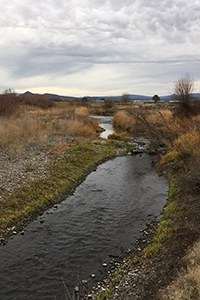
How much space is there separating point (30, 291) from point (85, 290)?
4.88 feet

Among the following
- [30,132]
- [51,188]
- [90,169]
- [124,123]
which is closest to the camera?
[51,188]

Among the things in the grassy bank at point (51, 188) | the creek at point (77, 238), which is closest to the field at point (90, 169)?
the grassy bank at point (51, 188)

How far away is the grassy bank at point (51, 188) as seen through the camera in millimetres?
14520

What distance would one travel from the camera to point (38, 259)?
37.3 feet

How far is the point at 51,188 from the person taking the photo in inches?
718

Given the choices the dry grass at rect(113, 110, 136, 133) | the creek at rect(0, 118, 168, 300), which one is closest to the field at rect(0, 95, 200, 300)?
the creek at rect(0, 118, 168, 300)

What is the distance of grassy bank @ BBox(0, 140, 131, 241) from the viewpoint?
572 inches

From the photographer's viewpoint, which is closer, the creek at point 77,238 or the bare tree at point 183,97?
the creek at point 77,238

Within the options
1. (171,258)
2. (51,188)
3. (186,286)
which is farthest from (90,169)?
(186,286)

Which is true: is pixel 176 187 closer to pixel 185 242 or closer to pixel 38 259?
pixel 185 242

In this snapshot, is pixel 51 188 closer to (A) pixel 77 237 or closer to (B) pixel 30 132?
(A) pixel 77 237

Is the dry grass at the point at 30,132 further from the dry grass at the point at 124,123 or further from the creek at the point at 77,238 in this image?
the creek at the point at 77,238

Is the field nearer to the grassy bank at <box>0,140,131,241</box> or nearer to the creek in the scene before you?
the grassy bank at <box>0,140,131,241</box>

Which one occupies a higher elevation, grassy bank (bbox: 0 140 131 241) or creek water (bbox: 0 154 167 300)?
grassy bank (bbox: 0 140 131 241)
